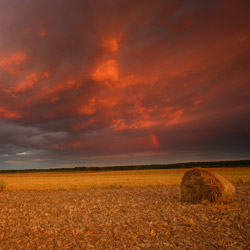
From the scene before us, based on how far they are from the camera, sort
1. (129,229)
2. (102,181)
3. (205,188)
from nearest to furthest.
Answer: (129,229) < (205,188) < (102,181)

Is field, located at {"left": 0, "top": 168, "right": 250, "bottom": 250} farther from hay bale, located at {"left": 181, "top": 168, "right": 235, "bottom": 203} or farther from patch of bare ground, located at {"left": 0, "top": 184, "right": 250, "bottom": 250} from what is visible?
hay bale, located at {"left": 181, "top": 168, "right": 235, "bottom": 203}

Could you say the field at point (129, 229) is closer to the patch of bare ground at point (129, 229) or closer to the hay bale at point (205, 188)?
the patch of bare ground at point (129, 229)

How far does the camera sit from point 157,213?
11.8 metres

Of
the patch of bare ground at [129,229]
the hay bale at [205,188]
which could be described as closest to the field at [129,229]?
the patch of bare ground at [129,229]

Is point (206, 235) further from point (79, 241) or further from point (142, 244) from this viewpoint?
point (79, 241)

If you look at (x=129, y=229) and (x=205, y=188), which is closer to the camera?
(x=129, y=229)

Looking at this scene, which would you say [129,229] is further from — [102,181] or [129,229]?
[102,181]

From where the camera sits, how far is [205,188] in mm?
14414

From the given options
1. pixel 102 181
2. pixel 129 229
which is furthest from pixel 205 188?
pixel 102 181

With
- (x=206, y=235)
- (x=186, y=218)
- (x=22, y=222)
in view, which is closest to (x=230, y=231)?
(x=206, y=235)

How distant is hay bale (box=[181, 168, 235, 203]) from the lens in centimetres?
Answer: 1385

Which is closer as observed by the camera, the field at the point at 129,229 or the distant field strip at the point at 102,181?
the field at the point at 129,229

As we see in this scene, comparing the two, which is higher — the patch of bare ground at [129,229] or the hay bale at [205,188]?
the hay bale at [205,188]

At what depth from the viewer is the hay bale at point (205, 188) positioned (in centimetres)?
1385
